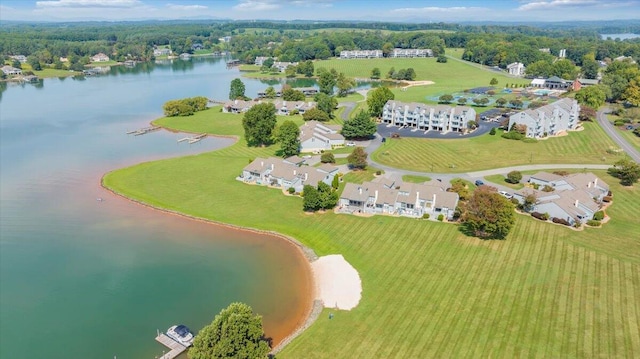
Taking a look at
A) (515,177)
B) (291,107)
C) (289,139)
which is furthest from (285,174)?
(291,107)

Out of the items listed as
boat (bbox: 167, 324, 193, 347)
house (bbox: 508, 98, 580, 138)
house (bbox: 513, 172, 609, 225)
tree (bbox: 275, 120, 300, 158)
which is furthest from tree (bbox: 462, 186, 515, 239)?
house (bbox: 508, 98, 580, 138)

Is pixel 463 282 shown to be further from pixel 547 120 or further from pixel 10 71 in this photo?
pixel 10 71

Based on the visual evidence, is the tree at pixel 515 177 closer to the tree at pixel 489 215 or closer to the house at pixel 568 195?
the house at pixel 568 195

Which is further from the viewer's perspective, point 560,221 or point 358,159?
point 358,159

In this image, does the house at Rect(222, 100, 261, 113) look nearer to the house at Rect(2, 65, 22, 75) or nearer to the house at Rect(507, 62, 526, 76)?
the house at Rect(507, 62, 526, 76)

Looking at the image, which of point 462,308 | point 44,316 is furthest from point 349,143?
point 44,316

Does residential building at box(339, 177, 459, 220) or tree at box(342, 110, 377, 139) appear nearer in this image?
residential building at box(339, 177, 459, 220)
